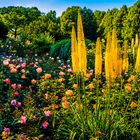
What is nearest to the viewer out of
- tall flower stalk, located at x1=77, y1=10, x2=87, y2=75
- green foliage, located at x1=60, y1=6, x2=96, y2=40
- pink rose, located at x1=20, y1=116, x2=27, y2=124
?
tall flower stalk, located at x1=77, y1=10, x2=87, y2=75

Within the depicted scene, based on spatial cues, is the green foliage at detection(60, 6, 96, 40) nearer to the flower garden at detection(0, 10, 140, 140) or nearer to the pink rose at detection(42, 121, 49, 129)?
the flower garden at detection(0, 10, 140, 140)

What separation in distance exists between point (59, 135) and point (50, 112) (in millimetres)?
443

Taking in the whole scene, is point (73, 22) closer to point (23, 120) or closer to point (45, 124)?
point (45, 124)

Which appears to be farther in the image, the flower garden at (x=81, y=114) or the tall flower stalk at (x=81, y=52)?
the flower garden at (x=81, y=114)

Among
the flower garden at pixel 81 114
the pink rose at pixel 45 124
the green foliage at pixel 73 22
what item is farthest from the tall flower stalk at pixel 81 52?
the green foliage at pixel 73 22

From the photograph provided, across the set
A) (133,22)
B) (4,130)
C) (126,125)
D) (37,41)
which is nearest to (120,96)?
(126,125)

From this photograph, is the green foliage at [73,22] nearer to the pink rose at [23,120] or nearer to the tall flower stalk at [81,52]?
the pink rose at [23,120]

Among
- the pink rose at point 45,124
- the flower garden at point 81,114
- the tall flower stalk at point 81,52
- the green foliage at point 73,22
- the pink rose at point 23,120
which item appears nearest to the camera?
the tall flower stalk at point 81,52

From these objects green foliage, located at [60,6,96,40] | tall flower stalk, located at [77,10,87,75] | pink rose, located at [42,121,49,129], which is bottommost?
pink rose, located at [42,121,49,129]

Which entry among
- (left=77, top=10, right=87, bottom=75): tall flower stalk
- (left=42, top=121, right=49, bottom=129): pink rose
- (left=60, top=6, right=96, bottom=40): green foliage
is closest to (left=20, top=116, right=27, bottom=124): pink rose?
(left=42, top=121, right=49, bottom=129): pink rose

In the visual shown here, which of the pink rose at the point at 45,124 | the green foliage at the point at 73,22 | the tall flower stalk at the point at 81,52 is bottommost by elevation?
the pink rose at the point at 45,124

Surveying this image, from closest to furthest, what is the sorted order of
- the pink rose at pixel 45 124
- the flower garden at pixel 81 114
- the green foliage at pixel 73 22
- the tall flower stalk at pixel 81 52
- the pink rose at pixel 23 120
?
1. the tall flower stalk at pixel 81 52
2. the flower garden at pixel 81 114
3. the pink rose at pixel 23 120
4. the pink rose at pixel 45 124
5. the green foliage at pixel 73 22

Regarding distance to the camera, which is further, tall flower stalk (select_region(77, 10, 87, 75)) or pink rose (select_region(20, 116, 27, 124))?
pink rose (select_region(20, 116, 27, 124))

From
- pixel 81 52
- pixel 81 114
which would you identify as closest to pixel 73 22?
pixel 81 114
